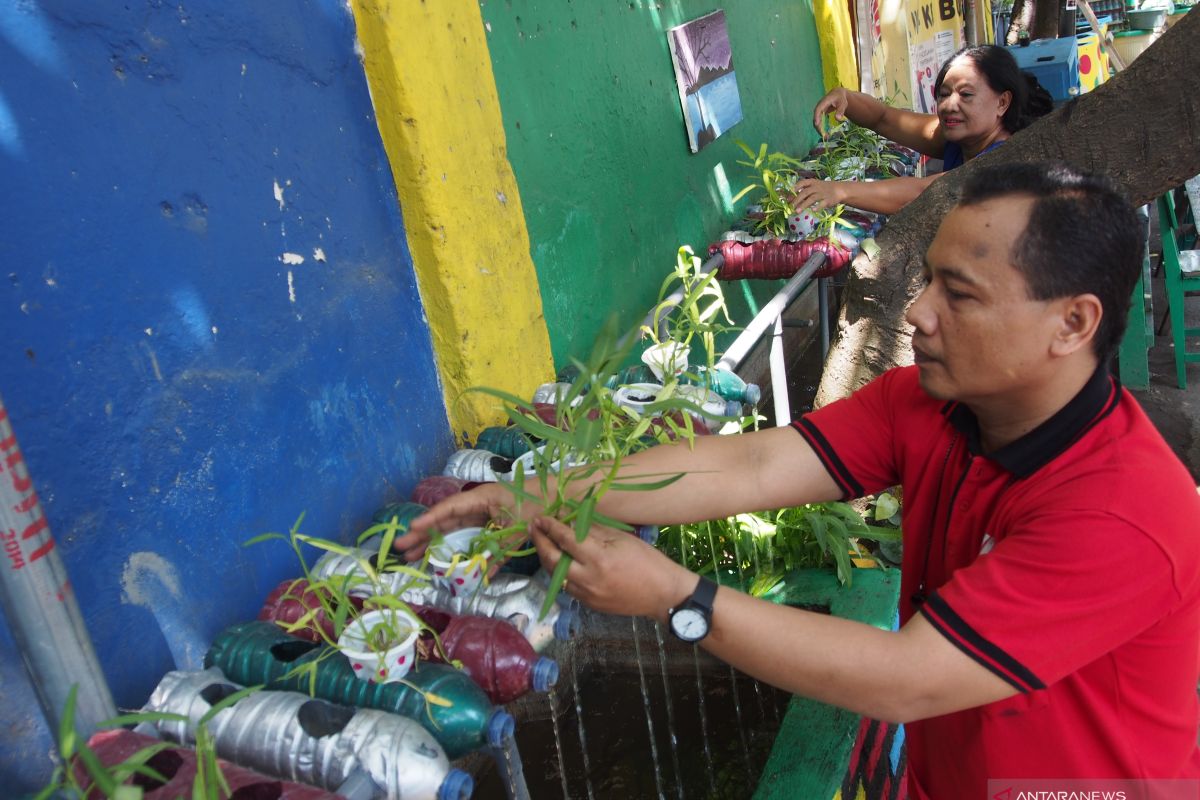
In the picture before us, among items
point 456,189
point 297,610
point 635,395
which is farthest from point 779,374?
point 297,610

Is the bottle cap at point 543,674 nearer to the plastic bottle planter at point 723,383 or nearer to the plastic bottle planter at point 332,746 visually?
the plastic bottle planter at point 332,746

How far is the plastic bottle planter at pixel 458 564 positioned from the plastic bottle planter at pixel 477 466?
69cm

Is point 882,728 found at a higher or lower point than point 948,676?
lower

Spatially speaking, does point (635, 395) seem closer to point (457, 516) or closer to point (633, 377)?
point (633, 377)

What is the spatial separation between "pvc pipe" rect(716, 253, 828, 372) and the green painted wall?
0.77 meters

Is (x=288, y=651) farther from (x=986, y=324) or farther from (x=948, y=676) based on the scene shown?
(x=986, y=324)

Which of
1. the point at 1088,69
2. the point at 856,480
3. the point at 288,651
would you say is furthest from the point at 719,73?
the point at 1088,69

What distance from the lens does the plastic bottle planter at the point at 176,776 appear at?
133cm

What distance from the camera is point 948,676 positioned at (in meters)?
1.36

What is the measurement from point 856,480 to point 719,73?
12.6 feet

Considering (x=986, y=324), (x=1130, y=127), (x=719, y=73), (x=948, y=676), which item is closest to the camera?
(x=948, y=676)

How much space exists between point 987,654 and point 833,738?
0.88 metres

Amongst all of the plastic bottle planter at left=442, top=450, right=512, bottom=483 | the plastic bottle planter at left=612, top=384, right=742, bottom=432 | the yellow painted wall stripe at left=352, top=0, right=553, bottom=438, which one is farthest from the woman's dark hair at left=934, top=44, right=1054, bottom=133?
the plastic bottle planter at left=442, top=450, right=512, bottom=483

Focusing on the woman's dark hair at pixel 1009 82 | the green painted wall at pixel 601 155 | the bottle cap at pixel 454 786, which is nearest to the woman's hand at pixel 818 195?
the green painted wall at pixel 601 155
